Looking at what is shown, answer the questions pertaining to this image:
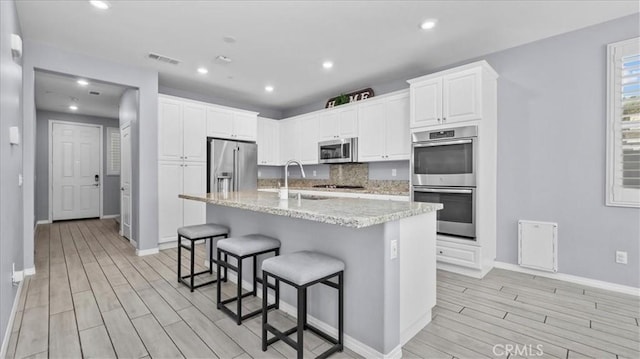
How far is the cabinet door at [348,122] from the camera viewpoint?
4809 mm

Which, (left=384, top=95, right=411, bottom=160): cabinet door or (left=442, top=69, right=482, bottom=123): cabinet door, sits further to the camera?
(left=384, top=95, right=411, bottom=160): cabinet door

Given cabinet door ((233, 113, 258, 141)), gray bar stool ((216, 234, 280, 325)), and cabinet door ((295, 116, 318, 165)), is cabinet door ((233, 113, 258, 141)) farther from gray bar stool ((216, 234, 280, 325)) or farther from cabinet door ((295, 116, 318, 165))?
gray bar stool ((216, 234, 280, 325))

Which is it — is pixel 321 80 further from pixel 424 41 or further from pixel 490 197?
pixel 490 197

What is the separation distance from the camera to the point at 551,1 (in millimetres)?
2508


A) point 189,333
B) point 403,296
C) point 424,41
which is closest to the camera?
point 403,296

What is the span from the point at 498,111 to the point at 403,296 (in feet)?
9.13

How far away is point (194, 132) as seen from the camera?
464 cm

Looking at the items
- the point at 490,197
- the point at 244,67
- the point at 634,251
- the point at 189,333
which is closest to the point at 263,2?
the point at 244,67

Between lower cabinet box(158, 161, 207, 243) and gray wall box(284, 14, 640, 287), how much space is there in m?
4.27

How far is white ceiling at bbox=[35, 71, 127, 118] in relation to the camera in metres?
4.68

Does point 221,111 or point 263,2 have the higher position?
point 263,2

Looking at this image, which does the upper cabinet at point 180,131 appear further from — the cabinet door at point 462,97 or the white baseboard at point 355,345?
the cabinet door at point 462,97

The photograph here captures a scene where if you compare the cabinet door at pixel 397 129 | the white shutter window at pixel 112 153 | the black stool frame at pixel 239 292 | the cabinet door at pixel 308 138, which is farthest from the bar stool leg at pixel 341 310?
the white shutter window at pixel 112 153

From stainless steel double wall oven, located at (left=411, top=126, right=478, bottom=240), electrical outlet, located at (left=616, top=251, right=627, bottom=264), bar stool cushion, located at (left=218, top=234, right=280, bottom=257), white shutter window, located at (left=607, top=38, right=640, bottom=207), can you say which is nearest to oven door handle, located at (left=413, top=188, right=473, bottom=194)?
stainless steel double wall oven, located at (left=411, top=126, right=478, bottom=240)
